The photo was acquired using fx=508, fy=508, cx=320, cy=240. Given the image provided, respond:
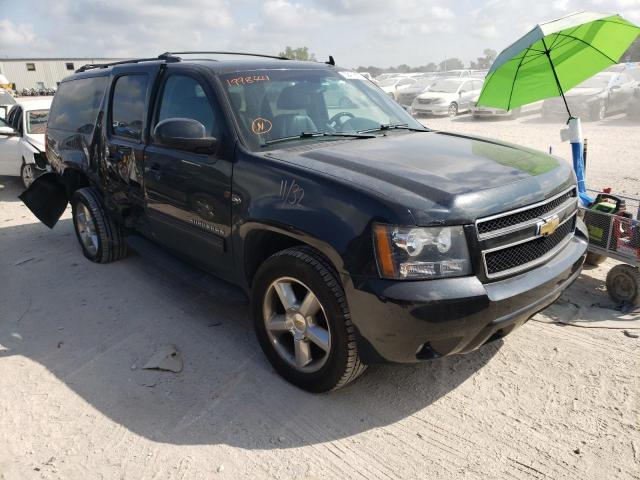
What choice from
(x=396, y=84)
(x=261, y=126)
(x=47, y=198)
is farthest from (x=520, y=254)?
(x=396, y=84)

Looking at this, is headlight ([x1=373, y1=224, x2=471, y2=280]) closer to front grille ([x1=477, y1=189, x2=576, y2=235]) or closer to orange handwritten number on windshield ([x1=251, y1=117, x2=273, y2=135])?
front grille ([x1=477, y1=189, x2=576, y2=235])

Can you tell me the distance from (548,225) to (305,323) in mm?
1506

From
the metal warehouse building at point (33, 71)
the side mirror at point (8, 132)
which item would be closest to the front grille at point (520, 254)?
the side mirror at point (8, 132)

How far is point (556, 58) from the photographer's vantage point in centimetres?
530

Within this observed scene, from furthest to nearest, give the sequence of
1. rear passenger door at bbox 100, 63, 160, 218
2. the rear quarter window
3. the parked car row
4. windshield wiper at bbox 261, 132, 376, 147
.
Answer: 1. the parked car row
2. the rear quarter window
3. rear passenger door at bbox 100, 63, 160, 218
4. windshield wiper at bbox 261, 132, 376, 147

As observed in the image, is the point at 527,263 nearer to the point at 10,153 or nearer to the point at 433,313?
the point at 433,313

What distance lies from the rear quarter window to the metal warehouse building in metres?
64.3

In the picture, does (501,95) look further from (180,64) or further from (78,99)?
(78,99)

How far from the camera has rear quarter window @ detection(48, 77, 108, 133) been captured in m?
5.06

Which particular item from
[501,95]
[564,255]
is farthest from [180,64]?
[501,95]

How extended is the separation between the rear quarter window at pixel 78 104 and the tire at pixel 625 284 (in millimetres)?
4861

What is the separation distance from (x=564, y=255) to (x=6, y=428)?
11.3 ft

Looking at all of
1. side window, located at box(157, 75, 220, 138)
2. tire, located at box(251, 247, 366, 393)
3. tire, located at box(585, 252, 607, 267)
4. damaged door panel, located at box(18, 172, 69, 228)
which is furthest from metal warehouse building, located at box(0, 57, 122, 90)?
tire, located at box(251, 247, 366, 393)

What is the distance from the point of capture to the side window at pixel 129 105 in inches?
168
